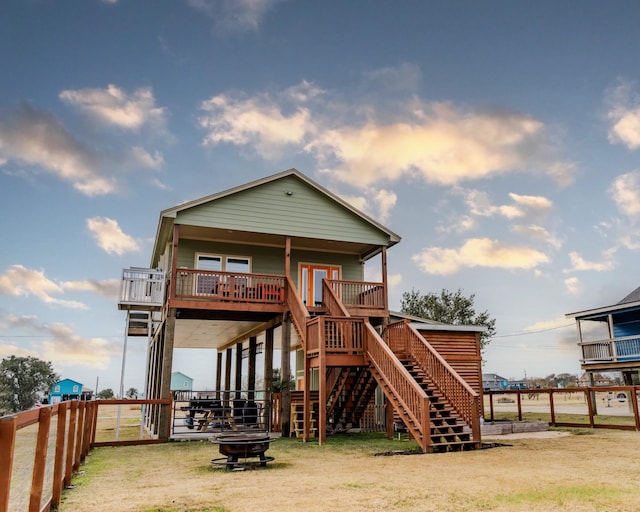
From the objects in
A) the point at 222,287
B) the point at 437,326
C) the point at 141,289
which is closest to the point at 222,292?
the point at 222,287

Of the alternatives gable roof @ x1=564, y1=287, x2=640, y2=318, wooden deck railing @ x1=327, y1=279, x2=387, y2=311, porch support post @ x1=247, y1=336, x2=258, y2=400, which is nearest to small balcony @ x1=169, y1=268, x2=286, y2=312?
wooden deck railing @ x1=327, y1=279, x2=387, y2=311

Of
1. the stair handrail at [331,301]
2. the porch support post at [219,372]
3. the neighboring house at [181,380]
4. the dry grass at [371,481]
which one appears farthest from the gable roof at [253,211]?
the neighboring house at [181,380]

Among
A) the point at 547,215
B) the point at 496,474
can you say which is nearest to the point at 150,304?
the point at 496,474

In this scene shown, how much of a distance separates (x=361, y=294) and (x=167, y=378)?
7.15 m

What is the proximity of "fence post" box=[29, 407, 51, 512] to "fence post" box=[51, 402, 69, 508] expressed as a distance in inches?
54.8

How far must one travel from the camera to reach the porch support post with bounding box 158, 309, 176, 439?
47.5ft

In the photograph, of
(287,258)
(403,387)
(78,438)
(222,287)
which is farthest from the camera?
(287,258)

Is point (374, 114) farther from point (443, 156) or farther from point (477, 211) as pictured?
point (477, 211)

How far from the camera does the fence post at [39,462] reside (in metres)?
4.68

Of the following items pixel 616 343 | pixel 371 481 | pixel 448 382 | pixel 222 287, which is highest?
pixel 222 287

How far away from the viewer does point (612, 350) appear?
25.4 metres

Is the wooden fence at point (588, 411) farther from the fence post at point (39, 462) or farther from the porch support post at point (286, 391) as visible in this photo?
the fence post at point (39, 462)

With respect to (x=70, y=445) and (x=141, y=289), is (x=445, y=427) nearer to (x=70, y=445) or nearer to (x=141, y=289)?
(x=70, y=445)

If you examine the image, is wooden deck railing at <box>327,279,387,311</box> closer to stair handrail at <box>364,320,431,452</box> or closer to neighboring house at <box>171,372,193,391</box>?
stair handrail at <box>364,320,431,452</box>
